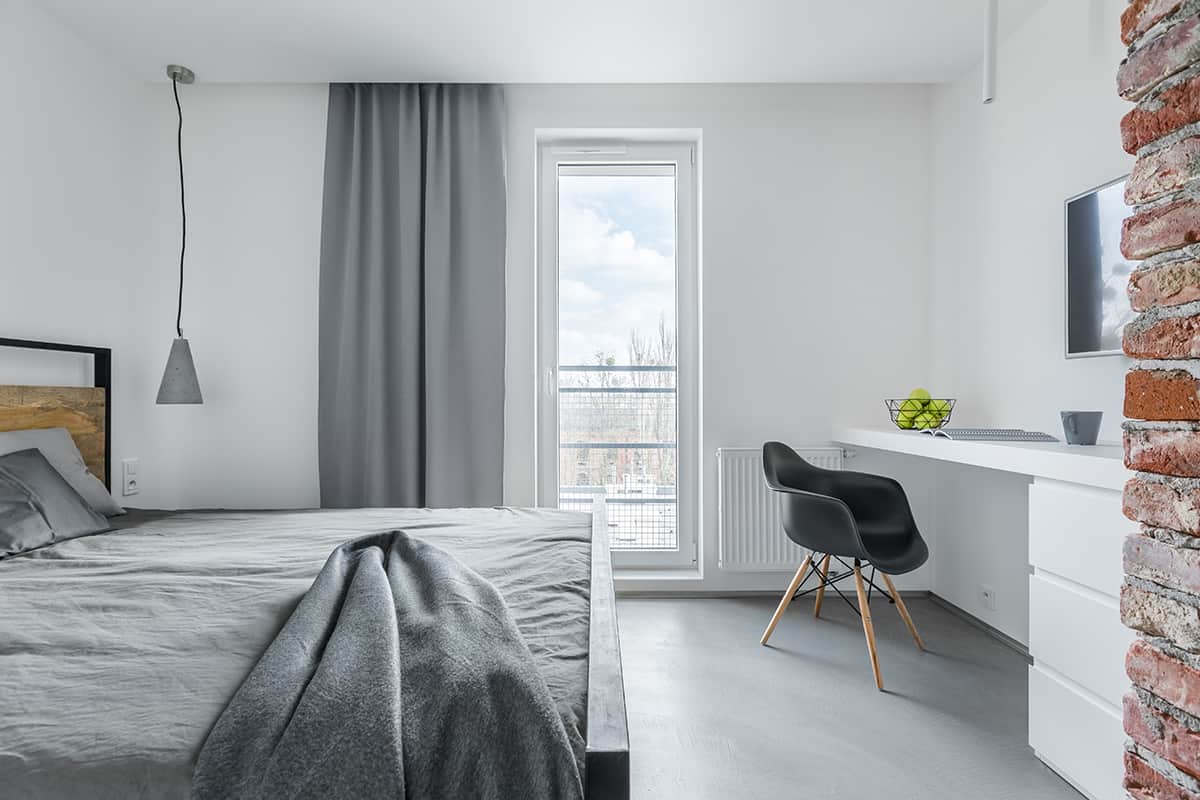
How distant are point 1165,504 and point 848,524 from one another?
152 cm

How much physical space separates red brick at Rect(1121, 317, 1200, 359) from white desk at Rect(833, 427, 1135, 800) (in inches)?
29.4

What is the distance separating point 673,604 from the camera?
3.11 m

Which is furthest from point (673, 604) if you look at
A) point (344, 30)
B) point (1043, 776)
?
point (344, 30)

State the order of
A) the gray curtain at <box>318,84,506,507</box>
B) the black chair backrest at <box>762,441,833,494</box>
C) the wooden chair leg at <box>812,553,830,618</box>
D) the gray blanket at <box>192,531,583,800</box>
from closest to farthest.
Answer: the gray blanket at <box>192,531,583,800</box>
the wooden chair leg at <box>812,553,830,618</box>
the black chair backrest at <box>762,441,833,494</box>
the gray curtain at <box>318,84,506,507</box>

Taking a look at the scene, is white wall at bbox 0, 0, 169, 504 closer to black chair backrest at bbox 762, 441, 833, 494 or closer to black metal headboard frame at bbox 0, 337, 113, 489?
black metal headboard frame at bbox 0, 337, 113, 489

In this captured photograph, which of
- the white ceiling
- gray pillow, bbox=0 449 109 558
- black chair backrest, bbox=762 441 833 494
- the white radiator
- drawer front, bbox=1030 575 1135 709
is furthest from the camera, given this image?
the white radiator

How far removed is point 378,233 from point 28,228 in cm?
128

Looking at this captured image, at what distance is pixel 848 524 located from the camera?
2.30m

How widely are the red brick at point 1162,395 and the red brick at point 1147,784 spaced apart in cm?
47

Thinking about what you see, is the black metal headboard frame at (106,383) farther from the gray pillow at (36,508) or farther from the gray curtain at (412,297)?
the gray curtain at (412,297)

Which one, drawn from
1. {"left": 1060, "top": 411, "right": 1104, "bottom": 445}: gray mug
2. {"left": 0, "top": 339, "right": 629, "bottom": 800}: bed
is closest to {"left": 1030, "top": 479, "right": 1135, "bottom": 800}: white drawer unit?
{"left": 1060, "top": 411, "right": 1104, "bottom": 445}: gray mug

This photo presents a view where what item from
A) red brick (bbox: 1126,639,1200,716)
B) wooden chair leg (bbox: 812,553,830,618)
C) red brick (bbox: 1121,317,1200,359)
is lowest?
wooden chair leg (bbox: 812,553,830,618)

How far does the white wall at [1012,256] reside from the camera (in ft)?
7.24

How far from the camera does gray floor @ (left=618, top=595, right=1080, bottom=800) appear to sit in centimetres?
171
